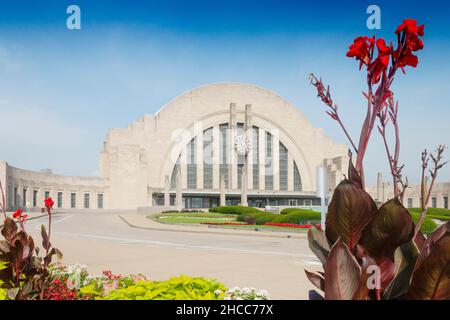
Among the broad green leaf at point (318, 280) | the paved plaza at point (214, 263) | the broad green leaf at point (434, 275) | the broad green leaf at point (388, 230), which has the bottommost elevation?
the paved plaza at point (214, 263)

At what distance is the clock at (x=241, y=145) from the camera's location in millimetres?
59562

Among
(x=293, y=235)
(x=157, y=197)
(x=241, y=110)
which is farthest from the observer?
(x=241, y=110)

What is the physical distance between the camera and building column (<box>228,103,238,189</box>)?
59.7 m

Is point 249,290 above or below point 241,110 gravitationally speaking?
below

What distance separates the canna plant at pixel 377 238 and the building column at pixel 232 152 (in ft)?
188

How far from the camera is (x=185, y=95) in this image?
60.5 m

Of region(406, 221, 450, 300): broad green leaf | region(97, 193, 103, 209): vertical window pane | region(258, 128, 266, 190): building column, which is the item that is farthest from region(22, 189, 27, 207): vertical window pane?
region(406, 221, 450, 300): broad green leaf

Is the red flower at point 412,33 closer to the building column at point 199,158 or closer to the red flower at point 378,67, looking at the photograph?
the red flower at point 378,67

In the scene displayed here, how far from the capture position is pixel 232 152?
60188mm

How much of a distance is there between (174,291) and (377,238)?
6.01ft

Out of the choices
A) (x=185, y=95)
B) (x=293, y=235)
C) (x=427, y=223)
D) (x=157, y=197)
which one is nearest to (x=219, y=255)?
(x=293, y=235)

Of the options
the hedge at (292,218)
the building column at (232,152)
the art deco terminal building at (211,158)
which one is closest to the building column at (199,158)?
the art deco terminal building at (211,158)
